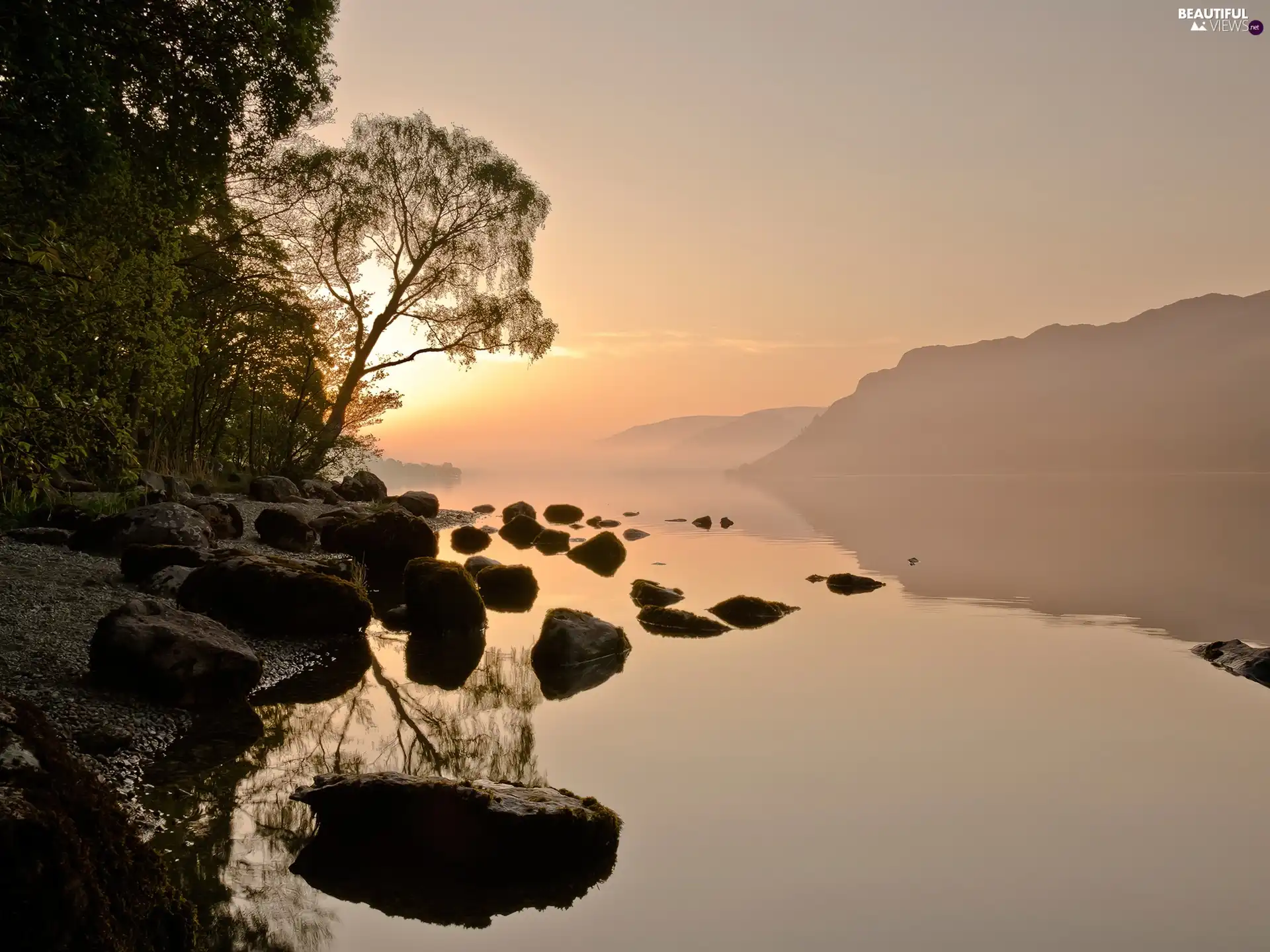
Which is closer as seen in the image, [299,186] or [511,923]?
[511,923]

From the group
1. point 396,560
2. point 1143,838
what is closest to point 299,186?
point 396,560

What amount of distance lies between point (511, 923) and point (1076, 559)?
29.9 meters

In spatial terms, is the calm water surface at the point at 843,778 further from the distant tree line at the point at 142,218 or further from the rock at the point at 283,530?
the rock at the point at 283,530

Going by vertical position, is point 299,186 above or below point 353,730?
above

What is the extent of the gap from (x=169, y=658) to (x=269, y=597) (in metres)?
4.11

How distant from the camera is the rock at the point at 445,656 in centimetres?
1338

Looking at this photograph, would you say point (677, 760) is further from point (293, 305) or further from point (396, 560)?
point (293, 305)

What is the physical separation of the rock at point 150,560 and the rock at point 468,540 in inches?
616

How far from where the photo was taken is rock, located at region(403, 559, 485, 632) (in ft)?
55.3

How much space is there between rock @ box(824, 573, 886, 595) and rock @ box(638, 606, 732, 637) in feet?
21.9

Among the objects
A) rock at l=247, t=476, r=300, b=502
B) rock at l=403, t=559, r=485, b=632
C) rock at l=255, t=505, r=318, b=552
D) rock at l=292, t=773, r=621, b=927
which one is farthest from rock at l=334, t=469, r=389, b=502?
rock at l=292, t=773, r=621, b=927

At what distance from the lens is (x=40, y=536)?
1753 centimetres

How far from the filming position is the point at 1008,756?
10.2m

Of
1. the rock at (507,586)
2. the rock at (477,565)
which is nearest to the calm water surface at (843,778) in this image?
the rock at (507,586)
